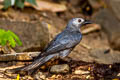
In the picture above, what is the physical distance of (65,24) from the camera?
11.9 metres

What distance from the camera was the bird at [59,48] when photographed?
618cm

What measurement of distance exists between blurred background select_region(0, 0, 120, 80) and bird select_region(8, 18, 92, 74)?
752 mm

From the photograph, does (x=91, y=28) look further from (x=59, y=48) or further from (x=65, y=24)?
(x=59, y=48)

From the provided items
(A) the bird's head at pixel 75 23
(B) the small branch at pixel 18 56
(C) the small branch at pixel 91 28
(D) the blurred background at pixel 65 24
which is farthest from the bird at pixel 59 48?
(C) the small branch at pixel 91 28

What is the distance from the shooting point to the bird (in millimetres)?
6184

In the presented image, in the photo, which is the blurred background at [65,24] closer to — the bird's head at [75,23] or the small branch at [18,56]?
the small branch at [18,56]

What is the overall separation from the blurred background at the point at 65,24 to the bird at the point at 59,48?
752 millimetres

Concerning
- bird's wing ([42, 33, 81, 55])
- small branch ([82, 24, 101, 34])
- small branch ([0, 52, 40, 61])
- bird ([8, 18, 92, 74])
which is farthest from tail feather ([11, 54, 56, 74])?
small branch ([82, 24, 101, 34])

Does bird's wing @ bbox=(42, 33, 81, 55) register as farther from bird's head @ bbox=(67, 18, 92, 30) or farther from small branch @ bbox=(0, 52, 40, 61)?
small branch @ bbox=(0, 52, 40, 61)

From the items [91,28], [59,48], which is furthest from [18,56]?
[91,28]

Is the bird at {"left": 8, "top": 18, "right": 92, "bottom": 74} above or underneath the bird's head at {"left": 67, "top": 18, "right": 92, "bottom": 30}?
underneath

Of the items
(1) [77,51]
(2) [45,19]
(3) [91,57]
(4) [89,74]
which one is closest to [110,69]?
(4) [89,74]

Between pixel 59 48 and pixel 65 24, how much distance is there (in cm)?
552

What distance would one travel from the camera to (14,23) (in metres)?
9.17
